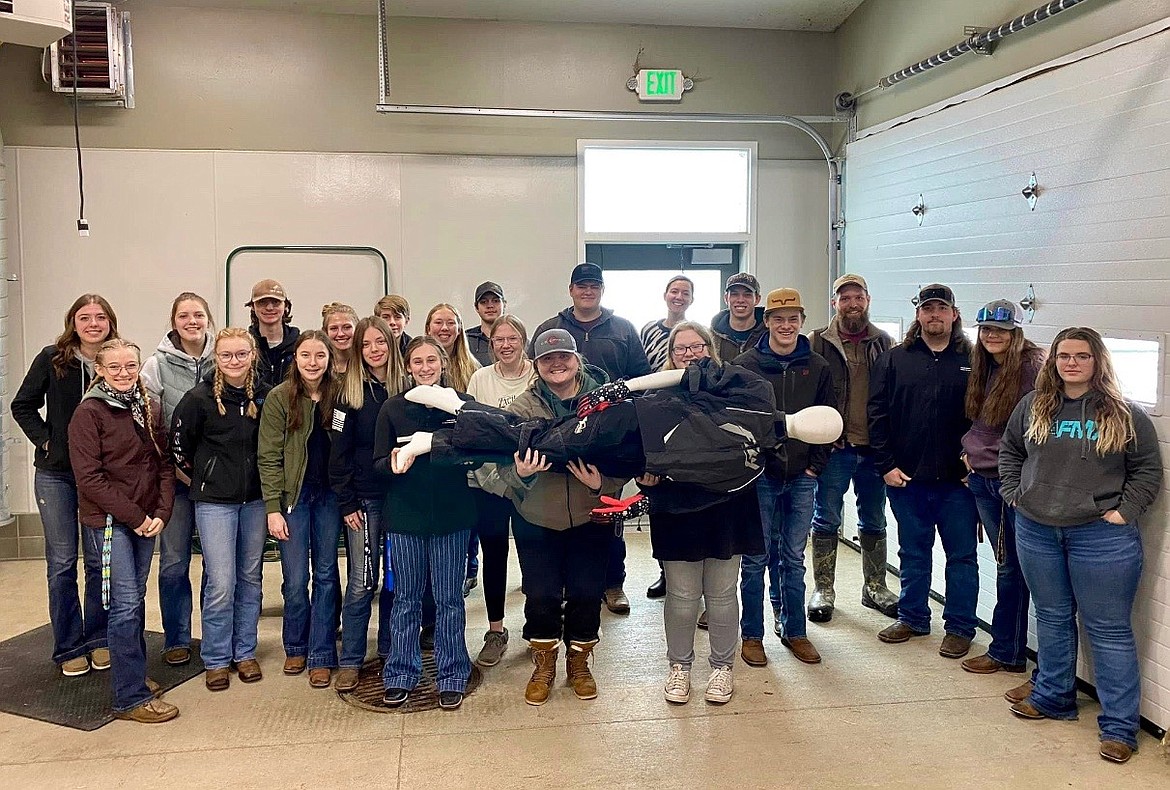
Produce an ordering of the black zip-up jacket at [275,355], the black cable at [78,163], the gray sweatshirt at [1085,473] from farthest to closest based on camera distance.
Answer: the black cable at [78,163] → the black zip-up jacket at [275,355] → the gray sweatshirt at [1085,473]

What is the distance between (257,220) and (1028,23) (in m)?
4.46

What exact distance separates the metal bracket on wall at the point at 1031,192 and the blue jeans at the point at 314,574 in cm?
324

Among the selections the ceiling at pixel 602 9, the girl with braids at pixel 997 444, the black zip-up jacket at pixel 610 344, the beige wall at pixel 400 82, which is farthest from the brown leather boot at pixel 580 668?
the ceiling at pixel 602 9

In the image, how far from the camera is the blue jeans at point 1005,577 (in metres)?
3.81

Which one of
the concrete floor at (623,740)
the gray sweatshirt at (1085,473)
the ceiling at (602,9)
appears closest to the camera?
the concrete floor at (623,740)

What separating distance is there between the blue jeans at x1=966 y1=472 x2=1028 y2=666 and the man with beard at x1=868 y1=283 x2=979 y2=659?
0.16 meters

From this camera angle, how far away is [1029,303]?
409 cm

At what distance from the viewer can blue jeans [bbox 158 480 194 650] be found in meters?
3.77

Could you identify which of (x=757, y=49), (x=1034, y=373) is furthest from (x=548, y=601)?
(x=757, y=49)

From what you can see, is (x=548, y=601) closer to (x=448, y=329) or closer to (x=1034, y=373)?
(x=448, y=329)

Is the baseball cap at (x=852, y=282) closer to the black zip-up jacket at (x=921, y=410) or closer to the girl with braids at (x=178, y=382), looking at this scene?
the black zip-up jacket at (x=921, y=410)

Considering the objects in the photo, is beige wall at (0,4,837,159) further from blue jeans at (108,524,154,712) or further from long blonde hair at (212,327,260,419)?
blue jeans at (108,524,154,712)

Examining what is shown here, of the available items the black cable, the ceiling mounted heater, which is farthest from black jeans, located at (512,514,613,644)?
the ceiling mounted heater

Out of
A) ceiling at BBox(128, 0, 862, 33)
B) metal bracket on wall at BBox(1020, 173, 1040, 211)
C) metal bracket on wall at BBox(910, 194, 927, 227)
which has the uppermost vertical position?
ceiling at BBox(128, 0, 862, 33)
